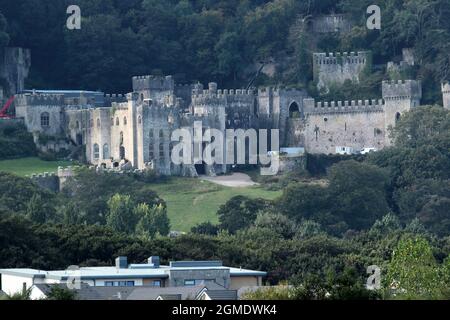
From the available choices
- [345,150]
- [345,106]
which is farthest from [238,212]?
[345,106]

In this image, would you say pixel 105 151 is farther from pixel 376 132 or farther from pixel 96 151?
pixel 376 132

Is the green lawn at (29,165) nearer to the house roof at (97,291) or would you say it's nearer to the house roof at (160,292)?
the house roof at (97,291)

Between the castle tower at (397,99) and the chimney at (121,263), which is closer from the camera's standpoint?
the chimney at (121,263)

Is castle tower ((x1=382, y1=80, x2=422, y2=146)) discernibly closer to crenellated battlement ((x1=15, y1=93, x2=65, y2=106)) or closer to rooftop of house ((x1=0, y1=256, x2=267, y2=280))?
crenellated battlement ((x1=15, y1=93, x2=65, y2=106))

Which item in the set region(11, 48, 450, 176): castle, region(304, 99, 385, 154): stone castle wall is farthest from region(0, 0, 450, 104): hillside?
region(304, 99, 385, 154): stone castle wall

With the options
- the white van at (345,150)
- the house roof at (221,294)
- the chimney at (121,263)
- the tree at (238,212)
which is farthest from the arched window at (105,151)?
the house roof at (221,294)

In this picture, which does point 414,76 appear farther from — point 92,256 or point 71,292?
point 71,292

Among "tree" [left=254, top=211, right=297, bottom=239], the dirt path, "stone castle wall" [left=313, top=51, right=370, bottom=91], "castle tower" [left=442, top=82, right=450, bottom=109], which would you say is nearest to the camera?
"tree" [left=254, top=211, right=297, bottom=239]
